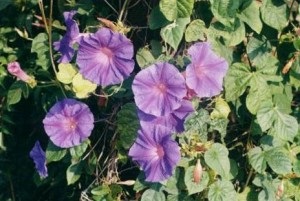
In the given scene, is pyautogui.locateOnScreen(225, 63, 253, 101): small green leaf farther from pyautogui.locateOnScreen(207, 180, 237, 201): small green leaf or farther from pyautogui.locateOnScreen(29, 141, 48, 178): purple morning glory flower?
pyautogui.locateOnScreen(29, 141, 48, 178): purple morning glory flower

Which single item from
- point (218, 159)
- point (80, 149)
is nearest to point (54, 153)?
point (80, 149)

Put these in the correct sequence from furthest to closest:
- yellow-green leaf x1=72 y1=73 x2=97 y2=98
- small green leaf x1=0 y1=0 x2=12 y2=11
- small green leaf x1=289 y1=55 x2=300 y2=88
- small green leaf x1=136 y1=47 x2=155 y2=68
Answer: small green leaf x1=0 y1=0 x2=12 y2=11
small green leaf x1=289 y1=55 x2=300 y2=88
small green leaf x1=136 y1=47 x2=155 y2=68
yellow-green leaf x1=72 y1=73 x2=97 y2=98

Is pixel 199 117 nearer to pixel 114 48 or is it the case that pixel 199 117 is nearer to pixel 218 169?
pixel 218 169

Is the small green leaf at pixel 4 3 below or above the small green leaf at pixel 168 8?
below

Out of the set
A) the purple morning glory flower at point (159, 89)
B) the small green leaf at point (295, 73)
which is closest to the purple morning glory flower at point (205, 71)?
the purple morning glory flower at point (159, 89)

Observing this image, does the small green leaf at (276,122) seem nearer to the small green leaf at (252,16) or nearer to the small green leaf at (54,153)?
the small green leaf at (252,16)

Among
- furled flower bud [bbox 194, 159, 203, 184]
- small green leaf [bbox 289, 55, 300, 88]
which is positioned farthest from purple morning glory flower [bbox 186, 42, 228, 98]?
small green leaf [bbox 289, 55, 300, 88]
